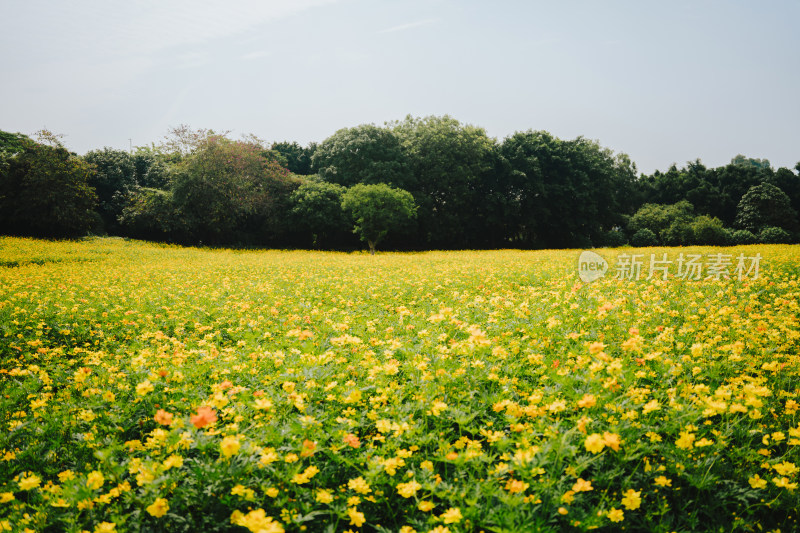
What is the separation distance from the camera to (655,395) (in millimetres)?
3135

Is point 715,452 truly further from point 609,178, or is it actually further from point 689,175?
point 689,175

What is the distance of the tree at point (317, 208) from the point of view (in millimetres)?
29469

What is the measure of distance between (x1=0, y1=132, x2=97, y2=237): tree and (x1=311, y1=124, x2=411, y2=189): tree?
1697 centimetres

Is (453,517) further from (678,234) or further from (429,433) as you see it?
(678,234)

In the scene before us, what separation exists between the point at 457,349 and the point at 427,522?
185cm

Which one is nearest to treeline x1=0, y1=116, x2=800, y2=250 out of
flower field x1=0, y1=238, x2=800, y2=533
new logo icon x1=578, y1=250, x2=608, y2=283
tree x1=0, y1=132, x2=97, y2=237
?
tree x1=0, y1=132, x2=97, y2=237

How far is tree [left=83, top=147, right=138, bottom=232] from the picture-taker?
1271 inches

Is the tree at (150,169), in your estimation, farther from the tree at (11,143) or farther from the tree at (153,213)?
the tree at (11,143)

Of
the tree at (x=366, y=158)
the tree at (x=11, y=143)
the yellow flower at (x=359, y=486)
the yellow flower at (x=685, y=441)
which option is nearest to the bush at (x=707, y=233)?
the tree at (x=366, y=158)

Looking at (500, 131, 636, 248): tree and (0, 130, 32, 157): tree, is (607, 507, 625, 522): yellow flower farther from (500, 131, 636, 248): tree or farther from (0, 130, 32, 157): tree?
(0, 130, 32, 157): tree

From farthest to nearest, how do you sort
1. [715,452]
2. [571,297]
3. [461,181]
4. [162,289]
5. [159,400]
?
[461,181] → [162,289] → [571,297] → [159,400] → [715,452]

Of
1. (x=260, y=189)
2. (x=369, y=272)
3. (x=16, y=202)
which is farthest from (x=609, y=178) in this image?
(x=16, y=202)

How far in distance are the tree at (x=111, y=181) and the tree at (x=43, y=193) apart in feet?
16.5

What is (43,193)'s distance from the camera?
2512 centimetres
